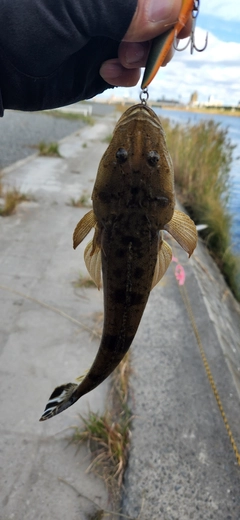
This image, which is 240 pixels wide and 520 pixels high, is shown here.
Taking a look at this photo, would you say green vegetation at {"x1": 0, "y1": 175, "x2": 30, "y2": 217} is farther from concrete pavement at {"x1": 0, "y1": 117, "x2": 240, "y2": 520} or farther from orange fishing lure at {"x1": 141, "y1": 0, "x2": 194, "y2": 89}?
orange fishing lure at {"x1": 141, "y1": 0, "x2": 194, "y2": 89}

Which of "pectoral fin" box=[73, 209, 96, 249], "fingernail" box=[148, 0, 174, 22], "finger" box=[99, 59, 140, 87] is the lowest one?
"pectoral fin" box=[73, 209, 96, 249]

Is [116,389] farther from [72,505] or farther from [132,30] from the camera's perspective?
[132,30]

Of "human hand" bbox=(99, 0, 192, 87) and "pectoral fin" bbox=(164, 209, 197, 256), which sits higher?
"human hand" bbox=(99, 0, 192, 87)

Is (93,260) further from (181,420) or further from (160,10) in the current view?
(181,420)

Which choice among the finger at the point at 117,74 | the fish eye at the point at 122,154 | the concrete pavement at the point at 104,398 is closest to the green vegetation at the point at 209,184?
the concrete pavement at the point at 104,398

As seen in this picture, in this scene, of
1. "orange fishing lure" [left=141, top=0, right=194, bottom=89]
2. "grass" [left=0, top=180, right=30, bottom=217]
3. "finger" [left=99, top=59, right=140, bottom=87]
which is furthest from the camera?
"grass" [left=0, top=180, right=30, bottom=217]

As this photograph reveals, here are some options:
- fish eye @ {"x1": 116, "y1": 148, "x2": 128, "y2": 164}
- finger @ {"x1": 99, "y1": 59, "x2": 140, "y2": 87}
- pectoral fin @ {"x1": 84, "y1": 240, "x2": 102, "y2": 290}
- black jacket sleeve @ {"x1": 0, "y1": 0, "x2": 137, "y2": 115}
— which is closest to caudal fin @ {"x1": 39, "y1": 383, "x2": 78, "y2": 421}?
pectoral fin @ {"x1": 84, "y1": 240, "x2": 102, "y2": 290}

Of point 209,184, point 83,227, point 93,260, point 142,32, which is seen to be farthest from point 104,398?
point 209,184
